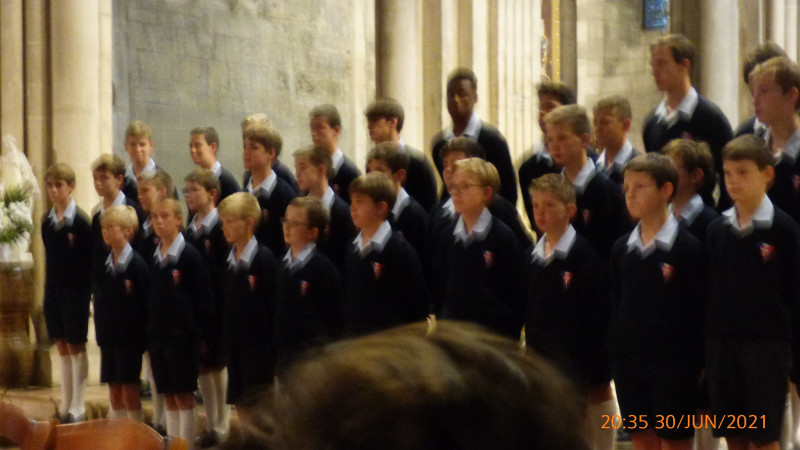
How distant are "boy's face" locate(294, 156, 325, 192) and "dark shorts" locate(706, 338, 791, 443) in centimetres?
220

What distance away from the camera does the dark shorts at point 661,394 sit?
3.97 meters

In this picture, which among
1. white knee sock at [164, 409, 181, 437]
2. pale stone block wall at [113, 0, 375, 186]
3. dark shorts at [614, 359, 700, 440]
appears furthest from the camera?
A: pale stone block wall at [113, 0, 375, 186]

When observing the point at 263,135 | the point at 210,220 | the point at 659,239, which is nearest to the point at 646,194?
the point at 659,239

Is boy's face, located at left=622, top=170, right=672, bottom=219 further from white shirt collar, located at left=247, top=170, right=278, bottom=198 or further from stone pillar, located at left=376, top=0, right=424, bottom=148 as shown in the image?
stone pillar, located at left=376, top=0, right=424, bottom=148

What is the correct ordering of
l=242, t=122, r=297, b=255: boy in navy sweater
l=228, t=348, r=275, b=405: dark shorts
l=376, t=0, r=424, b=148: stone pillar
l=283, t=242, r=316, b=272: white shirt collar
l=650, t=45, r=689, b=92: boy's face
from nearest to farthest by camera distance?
l=650, t=45, r=689, b=92: boy's face < l=283, t=242, r=316, b=272: white shirt collar < l=228, t=348, r=275, b=405: dark shorts < l=242, t=122, r=297, b=255: boy in navy sweater < l=376, t=0, r=424, b=148: stone pillar

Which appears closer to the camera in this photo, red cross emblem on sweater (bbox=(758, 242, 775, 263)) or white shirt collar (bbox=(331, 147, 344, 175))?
red cross emblem on sweater (bbox=(758, 242, 775, 263))

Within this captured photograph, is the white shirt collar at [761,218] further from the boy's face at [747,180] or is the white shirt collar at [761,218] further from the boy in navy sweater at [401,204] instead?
the boy in navy sweater at [401,204]

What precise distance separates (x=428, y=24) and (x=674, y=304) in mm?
5933

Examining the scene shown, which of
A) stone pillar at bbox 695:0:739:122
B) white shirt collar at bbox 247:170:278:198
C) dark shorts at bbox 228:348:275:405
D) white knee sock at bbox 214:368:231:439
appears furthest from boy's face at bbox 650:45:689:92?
stone pillar at bbox 695:0:739:122

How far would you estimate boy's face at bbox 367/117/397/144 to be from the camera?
5.59m

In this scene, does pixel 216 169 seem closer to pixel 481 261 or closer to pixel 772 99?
pixel 481 261

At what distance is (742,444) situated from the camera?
3.95m

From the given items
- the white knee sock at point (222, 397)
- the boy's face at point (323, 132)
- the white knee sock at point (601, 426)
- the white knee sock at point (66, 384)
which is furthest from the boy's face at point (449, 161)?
the white knee sock at point (66, 384)

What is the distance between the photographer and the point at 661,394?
3.97 m
